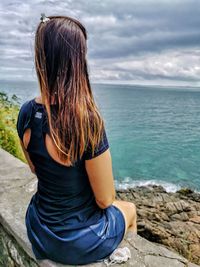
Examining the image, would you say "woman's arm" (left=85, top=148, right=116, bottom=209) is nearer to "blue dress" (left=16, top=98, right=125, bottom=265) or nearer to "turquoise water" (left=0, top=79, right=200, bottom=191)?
"blue dress" (left=16, top=98, right=125, bottom=265)

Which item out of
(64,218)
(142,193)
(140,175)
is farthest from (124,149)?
(64,218)

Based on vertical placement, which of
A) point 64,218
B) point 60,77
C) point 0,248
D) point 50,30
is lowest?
point 0,248

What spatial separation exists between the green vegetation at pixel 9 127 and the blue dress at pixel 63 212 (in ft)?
11.1

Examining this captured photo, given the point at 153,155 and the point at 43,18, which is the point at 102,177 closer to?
the point at 43,18

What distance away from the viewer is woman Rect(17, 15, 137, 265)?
1702mm

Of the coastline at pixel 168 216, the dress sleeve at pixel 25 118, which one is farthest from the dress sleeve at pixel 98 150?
the coastline at pixel 168 216

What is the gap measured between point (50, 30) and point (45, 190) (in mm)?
882

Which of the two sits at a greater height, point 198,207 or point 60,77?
point 60,77

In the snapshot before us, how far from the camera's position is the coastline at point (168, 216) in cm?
776

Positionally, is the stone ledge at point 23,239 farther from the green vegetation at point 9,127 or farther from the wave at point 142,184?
the wave at point 142,184

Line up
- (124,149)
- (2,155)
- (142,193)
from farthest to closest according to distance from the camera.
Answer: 1. (124,149)
2. (142,193)
3. (2,155)

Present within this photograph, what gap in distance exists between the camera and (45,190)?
1988 millimetres

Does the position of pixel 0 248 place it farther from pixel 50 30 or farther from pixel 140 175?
pixel 140 175

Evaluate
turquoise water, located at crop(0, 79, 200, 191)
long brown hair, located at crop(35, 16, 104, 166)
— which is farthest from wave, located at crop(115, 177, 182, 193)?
long brown hair, located at crop(35, 16, 104, 166)
